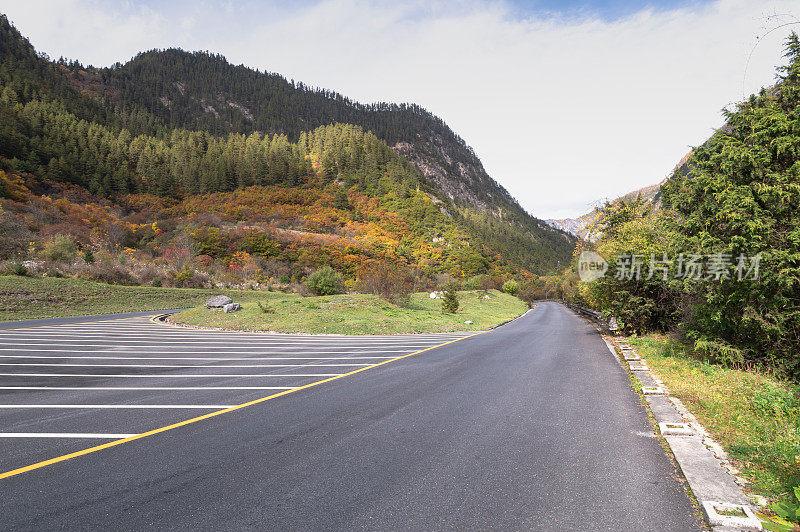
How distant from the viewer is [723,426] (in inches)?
199

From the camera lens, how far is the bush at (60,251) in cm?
3266

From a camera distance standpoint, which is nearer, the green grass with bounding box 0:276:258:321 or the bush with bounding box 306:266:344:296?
the green grass with bounding box 0:276:258:321

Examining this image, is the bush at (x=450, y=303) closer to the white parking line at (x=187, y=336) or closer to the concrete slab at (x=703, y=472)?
the white parking line at (x=187, y=336)

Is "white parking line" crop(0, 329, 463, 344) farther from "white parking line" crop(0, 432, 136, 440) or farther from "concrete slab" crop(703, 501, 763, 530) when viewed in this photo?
"concrete slab" crop(703, 501, 763, 530)

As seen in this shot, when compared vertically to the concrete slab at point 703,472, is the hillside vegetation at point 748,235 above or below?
above

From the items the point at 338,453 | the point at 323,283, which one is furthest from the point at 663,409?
the point at 323,283

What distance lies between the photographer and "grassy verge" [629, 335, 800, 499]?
3666 millimetres

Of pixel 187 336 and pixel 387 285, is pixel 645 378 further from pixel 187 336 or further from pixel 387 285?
pixel 387 285

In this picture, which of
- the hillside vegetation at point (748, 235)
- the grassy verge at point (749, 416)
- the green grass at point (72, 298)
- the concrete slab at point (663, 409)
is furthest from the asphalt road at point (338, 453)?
the green grass at point (72, 298)

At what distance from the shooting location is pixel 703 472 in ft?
12.3

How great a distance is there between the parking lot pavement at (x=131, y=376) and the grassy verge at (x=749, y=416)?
22.0ft

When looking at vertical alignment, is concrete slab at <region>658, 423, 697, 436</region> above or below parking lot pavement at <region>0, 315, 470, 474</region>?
above

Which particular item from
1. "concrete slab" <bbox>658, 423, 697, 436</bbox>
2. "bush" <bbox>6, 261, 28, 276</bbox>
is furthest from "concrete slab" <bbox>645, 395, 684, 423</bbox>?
"bush" <bbox>6, 261, 28, 276</bbox>

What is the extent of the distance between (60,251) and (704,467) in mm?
45766
